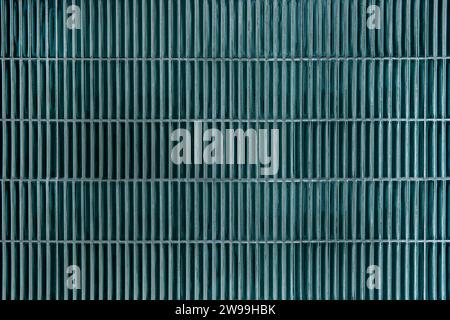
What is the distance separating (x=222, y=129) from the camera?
1199 cm

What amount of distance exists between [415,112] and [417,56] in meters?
1.18

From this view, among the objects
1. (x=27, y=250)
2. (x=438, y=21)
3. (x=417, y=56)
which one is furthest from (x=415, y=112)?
(x=27, y=250)

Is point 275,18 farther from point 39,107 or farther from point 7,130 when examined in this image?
point 7,130

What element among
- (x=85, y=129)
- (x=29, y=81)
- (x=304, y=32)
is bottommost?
(x=85, y=129)

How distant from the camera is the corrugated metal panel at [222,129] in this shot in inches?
470

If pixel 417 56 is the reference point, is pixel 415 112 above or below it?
below

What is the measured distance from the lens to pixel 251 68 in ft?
39.2

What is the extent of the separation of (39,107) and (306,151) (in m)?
5.69

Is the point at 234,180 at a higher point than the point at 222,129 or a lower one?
lower

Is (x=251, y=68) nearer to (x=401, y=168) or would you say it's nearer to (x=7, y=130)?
(x=401, y=168)

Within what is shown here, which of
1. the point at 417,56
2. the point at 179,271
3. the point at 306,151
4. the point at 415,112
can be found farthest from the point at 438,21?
the point at 179,271

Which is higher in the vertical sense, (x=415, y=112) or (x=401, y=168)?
(x=415, y=112)

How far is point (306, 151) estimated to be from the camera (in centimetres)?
1204

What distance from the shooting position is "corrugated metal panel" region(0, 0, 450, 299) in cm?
1193
